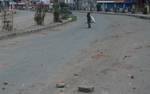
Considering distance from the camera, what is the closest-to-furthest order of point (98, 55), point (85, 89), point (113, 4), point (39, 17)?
1. point (85, 89)
2. point (98, 55)
3. point (39, 17)
4. point (113, 4)

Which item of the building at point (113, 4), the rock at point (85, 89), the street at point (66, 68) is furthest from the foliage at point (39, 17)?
the building at point (113, 4)

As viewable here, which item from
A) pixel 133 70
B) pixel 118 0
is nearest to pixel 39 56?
pixel 133 70

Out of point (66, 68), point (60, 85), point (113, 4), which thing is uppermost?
point (60, 85)

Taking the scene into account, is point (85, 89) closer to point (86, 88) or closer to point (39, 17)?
point (86, 88)

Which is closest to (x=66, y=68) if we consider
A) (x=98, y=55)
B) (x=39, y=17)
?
(x=98, y=55)

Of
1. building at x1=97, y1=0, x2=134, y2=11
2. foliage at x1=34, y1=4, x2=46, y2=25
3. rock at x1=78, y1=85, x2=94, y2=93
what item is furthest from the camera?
building at x1=97, y1=0, x2=134, y2=11

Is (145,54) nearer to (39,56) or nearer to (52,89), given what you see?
(39,56)

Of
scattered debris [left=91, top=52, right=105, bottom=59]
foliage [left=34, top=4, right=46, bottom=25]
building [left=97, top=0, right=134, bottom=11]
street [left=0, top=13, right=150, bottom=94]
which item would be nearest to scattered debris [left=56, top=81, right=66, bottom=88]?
street [left=0, top=13, right=150, bottom=94]

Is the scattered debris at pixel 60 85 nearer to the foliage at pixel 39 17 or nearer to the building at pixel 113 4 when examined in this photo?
the foliage at pixel 39 17

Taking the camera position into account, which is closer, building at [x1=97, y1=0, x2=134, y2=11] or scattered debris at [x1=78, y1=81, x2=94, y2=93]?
scattered debris at [x1=78, y1=81, x2=94, y2=93]

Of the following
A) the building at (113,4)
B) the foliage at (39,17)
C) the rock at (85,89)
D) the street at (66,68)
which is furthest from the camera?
the building at (113,4)

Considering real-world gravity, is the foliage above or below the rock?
below

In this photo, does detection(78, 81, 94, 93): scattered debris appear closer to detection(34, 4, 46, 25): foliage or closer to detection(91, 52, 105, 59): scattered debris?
detection(91, 52, 105, 59): scattered debris

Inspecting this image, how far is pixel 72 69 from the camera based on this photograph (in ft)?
44.9
